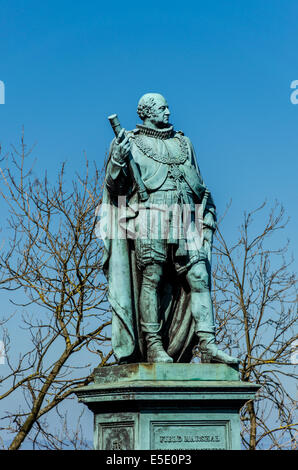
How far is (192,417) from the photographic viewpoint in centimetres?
680

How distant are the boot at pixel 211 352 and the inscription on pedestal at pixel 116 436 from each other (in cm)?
103

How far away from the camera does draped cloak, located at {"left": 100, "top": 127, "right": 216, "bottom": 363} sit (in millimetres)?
7402

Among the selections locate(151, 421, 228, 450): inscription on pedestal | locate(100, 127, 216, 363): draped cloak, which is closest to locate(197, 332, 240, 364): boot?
locate(100, 127, 216, 363): draped cloak

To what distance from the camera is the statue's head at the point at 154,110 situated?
25.8 ft

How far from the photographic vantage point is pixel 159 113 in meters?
7.87

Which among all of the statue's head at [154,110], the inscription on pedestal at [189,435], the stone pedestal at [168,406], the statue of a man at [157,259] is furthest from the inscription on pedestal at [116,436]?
the statue's head at [154,110]

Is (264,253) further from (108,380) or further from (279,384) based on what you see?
(108,380)

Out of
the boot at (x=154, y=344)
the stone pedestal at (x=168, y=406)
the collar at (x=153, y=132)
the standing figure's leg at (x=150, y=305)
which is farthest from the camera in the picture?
the collar at (x=153, y=132)

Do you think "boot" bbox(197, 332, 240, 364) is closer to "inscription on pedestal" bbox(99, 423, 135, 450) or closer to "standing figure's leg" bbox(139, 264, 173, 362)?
"standing figure's leg" bbox(139, 264, 173, 362)

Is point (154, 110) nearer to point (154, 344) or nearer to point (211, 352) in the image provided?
point (154, 344)

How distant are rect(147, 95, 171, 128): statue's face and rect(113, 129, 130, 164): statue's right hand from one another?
0.60m

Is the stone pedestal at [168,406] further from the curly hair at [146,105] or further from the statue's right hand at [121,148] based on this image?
the curly hair at [146,105]
